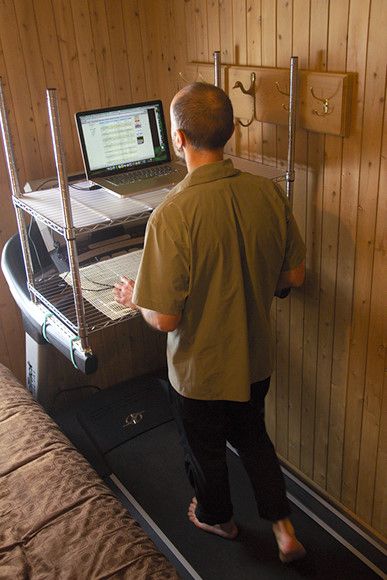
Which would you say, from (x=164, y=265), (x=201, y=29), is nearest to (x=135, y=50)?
(x=201, y=29)

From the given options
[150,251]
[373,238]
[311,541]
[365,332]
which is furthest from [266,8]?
[311,541]

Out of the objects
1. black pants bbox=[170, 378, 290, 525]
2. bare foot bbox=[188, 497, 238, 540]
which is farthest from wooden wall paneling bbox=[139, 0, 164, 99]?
bare foot bbox=[188, 497, 238, 540]

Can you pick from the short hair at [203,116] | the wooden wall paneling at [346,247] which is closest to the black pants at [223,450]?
the wooden wall paneling at [346,247]

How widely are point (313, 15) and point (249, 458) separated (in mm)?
1476

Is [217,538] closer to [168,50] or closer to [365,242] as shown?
[365,242]

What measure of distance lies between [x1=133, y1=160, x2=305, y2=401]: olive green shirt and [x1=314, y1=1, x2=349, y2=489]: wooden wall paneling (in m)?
0.23

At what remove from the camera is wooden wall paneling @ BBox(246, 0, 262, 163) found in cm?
211

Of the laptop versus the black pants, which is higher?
the laptop

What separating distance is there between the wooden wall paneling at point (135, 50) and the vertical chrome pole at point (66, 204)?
1.10 meters

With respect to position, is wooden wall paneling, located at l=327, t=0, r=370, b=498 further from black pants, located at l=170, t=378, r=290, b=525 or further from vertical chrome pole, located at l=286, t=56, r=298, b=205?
black pants, located at l=170, t=378, r=290, b=525

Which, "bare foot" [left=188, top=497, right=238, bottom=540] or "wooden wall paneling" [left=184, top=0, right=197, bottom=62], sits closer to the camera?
"bare foot" [left=188, top=497, right=238, bottom=540]

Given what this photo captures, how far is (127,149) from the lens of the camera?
228 cm

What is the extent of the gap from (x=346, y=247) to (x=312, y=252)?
17cm

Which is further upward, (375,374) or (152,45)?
(152,45)
